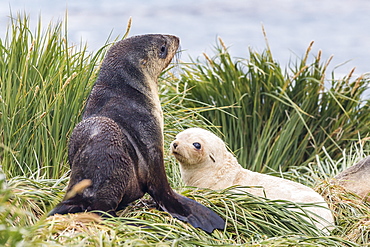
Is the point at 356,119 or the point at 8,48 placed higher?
the point at 8,48

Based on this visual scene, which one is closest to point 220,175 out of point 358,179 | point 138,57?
point 138,57

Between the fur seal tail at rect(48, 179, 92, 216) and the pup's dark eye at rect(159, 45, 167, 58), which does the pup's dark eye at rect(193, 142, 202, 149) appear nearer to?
the pup's dark eye at rect(159, 45, 167, 58)

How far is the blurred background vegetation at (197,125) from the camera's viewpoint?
3801mm

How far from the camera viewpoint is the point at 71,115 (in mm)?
5676

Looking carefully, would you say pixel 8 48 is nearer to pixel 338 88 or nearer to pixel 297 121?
pixel 297 121

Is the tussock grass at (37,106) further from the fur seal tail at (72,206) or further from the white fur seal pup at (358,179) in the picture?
the white fur seal pup at (358,179)

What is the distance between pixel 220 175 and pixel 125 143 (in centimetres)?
139

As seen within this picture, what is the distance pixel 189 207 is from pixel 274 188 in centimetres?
128

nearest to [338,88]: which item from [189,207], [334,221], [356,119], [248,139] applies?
[356,119]

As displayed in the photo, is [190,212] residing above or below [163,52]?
below

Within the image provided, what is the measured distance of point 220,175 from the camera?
16.9 feet

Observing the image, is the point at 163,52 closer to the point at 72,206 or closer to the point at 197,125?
the point at 72,206

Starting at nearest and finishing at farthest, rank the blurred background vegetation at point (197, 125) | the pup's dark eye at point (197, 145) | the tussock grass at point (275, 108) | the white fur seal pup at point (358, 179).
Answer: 1. the blurred background vegetation at point (197, 125)
2. the pup's dark eye at point (197, 145)
3. the white fur seal pup at point (358, 179)
4. the tussock grass at point (275, 108)

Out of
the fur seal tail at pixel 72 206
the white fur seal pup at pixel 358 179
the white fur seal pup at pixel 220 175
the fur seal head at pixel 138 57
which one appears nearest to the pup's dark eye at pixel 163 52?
the fur seal head at pixel 138 57
